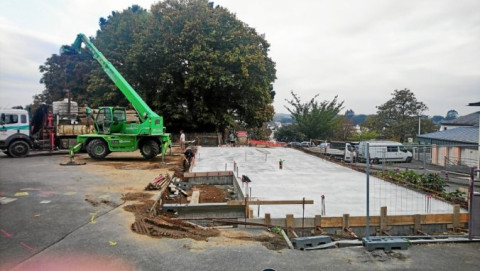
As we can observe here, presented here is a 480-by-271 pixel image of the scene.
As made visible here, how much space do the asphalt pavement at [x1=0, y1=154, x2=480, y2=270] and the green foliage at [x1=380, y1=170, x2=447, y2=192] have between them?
4067 mm

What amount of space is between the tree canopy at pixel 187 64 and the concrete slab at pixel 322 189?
1086cm

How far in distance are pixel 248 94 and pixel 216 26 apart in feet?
20.6

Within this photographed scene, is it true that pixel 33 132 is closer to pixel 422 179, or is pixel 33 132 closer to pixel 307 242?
pixel 307 242

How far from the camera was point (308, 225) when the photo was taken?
7.23 meters

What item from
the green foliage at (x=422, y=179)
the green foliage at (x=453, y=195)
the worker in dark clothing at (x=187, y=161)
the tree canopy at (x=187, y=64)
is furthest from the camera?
the tree canopy at (x=187, y=64)

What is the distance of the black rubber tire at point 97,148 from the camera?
51.4ft

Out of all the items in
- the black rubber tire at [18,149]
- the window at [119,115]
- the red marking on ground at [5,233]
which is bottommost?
the red marking on ground at [5,233]

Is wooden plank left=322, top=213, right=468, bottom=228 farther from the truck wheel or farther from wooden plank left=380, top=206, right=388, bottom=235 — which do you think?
the truck wheel

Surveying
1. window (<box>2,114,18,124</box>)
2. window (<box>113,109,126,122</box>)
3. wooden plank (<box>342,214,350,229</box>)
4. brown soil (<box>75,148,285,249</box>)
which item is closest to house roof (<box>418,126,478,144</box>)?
wooden plank (<box>342,214,350,229</box>)

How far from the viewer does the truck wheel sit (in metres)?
16.1

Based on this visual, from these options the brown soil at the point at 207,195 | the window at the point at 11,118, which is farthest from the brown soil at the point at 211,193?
the window at the point at 11,118

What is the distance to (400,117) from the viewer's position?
41938mm

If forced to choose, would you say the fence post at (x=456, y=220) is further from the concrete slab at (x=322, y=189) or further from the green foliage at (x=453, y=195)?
the green foliage at (x=453, y=195)

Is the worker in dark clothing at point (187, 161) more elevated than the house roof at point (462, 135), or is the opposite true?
the house roof at point (462, 135)
